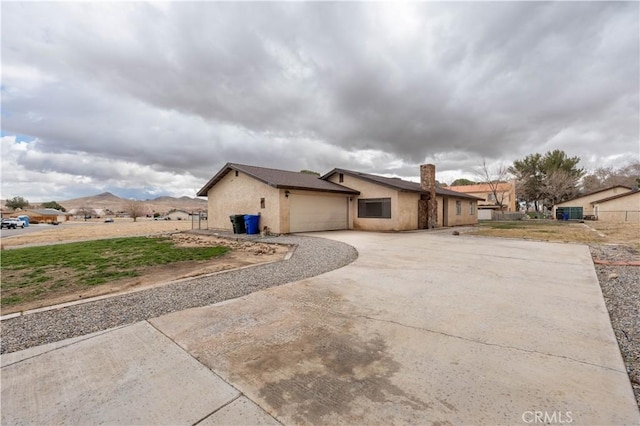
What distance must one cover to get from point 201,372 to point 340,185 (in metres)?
A: 16.6

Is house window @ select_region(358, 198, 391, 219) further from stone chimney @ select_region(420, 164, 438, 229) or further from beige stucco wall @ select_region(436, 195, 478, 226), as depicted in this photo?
beige stucco wall @ select_region(436, 195, 478, 226)

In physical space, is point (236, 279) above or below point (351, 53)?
below

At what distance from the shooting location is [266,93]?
15766 mm

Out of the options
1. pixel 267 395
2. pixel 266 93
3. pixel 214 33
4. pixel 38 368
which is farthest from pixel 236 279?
pixel 266 93

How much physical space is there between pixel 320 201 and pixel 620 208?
36748 mm

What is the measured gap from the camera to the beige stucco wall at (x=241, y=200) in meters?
14.4

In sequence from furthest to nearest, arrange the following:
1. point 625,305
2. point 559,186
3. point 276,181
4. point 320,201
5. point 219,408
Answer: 1. point 559,186
2. point 320,201
3. point 276,181
4. point 625,305
5. point 219,408

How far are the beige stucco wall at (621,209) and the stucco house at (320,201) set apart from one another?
25280mm

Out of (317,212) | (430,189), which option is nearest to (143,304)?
(317,212)

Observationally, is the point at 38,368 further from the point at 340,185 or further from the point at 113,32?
the point at 340,185

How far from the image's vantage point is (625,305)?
13.3 feet

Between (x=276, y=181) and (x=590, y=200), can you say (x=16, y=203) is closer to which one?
(x=276, y=181)

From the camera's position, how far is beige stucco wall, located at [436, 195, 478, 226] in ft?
67.0

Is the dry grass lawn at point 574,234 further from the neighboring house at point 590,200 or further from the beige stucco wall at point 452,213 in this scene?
the neighboring house at point 590,200
